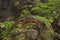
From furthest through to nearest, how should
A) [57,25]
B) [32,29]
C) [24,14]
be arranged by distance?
[24,14] → [57,25] → [32,29]

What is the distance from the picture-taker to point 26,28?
13.6 ft

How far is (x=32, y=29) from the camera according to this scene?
4117 millimetres

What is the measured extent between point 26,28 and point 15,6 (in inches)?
42.2

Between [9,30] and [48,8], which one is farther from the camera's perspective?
[48,8]

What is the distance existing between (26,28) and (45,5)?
121 cm

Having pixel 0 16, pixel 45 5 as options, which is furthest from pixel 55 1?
pixel 0 16

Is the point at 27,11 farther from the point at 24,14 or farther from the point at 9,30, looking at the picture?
the point at 9,30

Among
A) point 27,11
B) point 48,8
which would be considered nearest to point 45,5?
point 48,8

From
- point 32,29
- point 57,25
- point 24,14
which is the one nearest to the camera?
Result: point 32,29

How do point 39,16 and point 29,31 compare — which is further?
point 39,16

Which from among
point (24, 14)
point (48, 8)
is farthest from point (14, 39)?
point (48, 8)

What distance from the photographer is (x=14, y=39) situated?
4160 millimetres

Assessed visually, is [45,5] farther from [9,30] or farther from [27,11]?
[9,30]

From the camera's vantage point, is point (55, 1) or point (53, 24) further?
point (55, 1)
